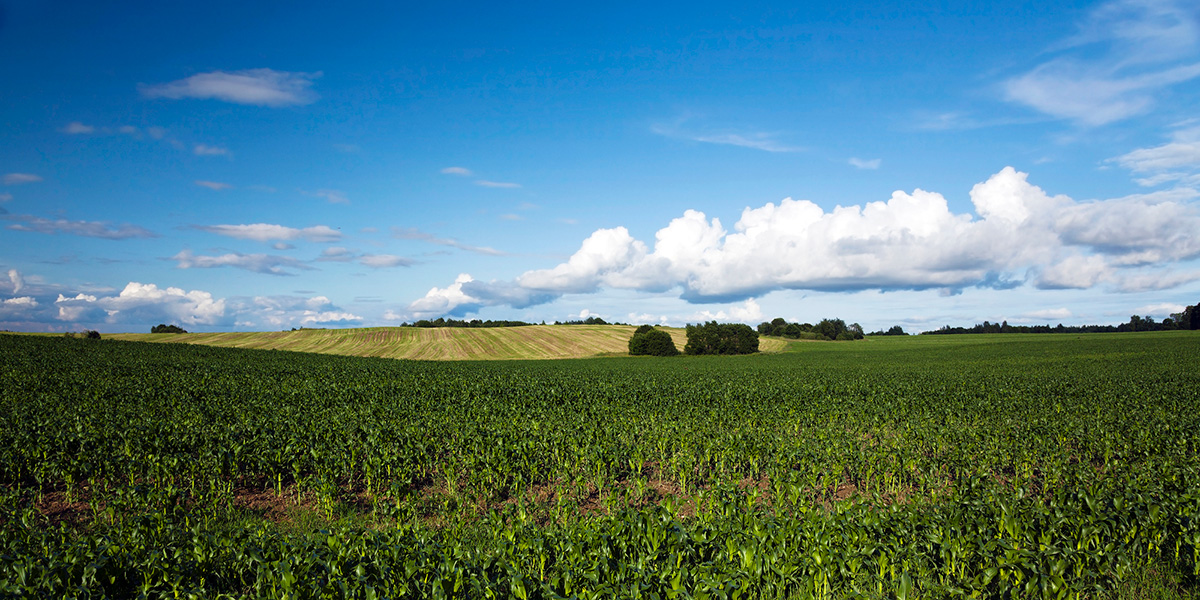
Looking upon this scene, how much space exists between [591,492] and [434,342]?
75049mm

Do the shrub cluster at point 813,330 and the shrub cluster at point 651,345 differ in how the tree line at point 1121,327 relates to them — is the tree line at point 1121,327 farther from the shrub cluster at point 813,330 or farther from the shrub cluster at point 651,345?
the shrub cluster at point 651,345

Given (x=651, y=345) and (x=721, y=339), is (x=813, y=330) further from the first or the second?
(x=651, y=345)

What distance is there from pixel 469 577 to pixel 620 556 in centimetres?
235

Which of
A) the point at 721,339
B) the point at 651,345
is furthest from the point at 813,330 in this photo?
the point at 651,345

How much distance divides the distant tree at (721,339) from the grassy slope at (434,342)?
3.50 meters

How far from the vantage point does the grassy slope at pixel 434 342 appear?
255ft

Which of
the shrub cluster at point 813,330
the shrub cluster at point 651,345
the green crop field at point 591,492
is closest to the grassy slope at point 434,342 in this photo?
the shrub cluster at point 651,345

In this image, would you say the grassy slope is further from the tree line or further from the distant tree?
the tree line

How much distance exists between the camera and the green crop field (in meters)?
6.83

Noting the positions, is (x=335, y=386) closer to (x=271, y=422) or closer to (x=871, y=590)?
(x=271, y=422)

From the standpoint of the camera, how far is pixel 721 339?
89250mm

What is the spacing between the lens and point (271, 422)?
16.0 metres

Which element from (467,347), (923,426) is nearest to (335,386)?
(923,426)

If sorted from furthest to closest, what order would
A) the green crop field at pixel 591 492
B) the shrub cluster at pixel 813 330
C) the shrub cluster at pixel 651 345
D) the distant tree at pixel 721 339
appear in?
the shrub cluster at pixel 813 330 → the distant tree at pixel 721 339 → the shrub cluster at pixel 651 345 → the green crop field at pixel 591 492
